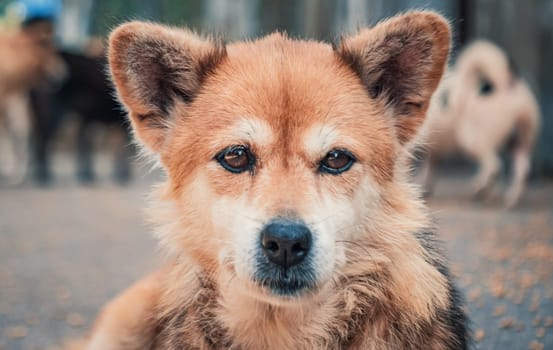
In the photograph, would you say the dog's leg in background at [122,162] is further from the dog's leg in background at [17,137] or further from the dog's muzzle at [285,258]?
the dog's muzzle at [285,258]

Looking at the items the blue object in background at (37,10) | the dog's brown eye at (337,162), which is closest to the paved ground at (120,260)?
the dog's brown eye at (337,162)

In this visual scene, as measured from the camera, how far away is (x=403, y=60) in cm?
302

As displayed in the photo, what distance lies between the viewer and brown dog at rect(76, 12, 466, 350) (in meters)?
2.68

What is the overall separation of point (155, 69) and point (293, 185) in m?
0.79

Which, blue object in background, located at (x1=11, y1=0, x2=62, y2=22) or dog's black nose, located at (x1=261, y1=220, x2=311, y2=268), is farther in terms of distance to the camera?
blue object in background, located at (x1=11, y1=0, x2=62, y2=22)

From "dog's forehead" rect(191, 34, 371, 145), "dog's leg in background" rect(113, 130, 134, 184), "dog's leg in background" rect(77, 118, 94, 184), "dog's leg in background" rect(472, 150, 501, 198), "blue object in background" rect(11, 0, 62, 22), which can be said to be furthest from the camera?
"dog's leg in background" rect(113, 130, 134, 184)

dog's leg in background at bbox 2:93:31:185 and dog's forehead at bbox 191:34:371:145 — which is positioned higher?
dog's forehead at bbox 191:34:371:145

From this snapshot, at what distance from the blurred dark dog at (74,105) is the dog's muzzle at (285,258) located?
28.2 feet

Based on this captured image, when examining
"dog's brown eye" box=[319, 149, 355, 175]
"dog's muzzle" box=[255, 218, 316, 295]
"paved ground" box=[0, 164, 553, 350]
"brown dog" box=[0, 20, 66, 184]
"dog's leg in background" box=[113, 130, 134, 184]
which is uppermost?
"brown dog" box=[0, 20, 66, 184]

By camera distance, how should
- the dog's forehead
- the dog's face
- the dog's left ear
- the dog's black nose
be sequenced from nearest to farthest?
the dog's black nose < the dog's face < the dog's forehead < the dog's left ear

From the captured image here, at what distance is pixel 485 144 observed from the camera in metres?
9.25

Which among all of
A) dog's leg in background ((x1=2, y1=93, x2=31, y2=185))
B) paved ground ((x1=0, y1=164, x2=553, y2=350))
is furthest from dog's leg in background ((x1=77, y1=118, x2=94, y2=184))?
paved ground ((x1=0, y1=164, x2=553, y2=350))

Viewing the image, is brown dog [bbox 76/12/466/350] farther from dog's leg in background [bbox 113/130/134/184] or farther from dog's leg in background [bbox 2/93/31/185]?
dog's leg in background [bbox 113/130/134/184]

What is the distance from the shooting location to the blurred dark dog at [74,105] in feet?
35.8
